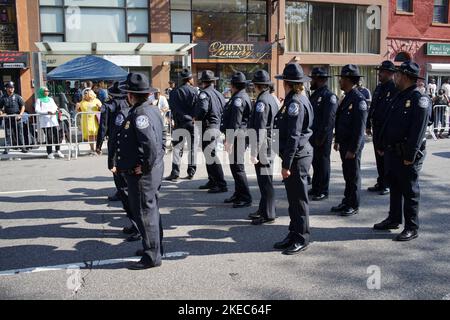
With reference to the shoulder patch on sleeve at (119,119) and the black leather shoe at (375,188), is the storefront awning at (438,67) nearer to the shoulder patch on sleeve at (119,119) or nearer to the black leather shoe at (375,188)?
the black leather shoe at (375,188)

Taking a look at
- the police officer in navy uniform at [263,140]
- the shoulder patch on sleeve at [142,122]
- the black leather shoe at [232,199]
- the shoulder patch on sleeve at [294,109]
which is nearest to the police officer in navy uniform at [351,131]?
the police officer in navy uniform at [263,140]

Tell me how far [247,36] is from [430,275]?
19.4 m

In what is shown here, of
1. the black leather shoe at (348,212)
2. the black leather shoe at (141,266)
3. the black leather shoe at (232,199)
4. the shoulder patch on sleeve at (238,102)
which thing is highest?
the shoulder patch on sleeve at (238,102)

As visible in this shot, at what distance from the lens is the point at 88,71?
1430 centimetres

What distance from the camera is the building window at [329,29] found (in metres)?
23.2

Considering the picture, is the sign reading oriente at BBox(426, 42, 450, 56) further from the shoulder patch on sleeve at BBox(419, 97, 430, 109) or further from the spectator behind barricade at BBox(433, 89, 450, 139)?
the shoulder patch on sleeve at BBox(419, 97, 430, 109)

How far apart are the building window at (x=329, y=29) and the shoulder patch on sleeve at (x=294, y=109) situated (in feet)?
62.2

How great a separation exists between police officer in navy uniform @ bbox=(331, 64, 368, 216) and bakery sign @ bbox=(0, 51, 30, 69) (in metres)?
15.9

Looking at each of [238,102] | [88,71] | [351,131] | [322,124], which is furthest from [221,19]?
[351,131]

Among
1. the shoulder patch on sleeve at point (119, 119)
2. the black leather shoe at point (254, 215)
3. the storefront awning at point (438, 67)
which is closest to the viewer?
the shoulder patch on sleeve at point (119, 119)

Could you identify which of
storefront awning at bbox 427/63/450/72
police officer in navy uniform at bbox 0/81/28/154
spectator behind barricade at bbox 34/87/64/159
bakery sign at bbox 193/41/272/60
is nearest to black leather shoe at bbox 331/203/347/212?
spectator behind barricade at bbox 34/87/64/159

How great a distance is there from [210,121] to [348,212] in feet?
9.42

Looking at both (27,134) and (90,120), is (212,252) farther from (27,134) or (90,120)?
(27,134)

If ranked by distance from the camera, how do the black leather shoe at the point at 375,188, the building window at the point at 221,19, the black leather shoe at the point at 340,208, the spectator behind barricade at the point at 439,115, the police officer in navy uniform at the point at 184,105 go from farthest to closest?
the building window at the point at 221,19 → the spectator behind barricade at the point at 439,115 → the police officer in navy uniform at the point at 184,105 → the black leather shoe at the point at 375,188 → the black leather shoe at the point at 340,208
